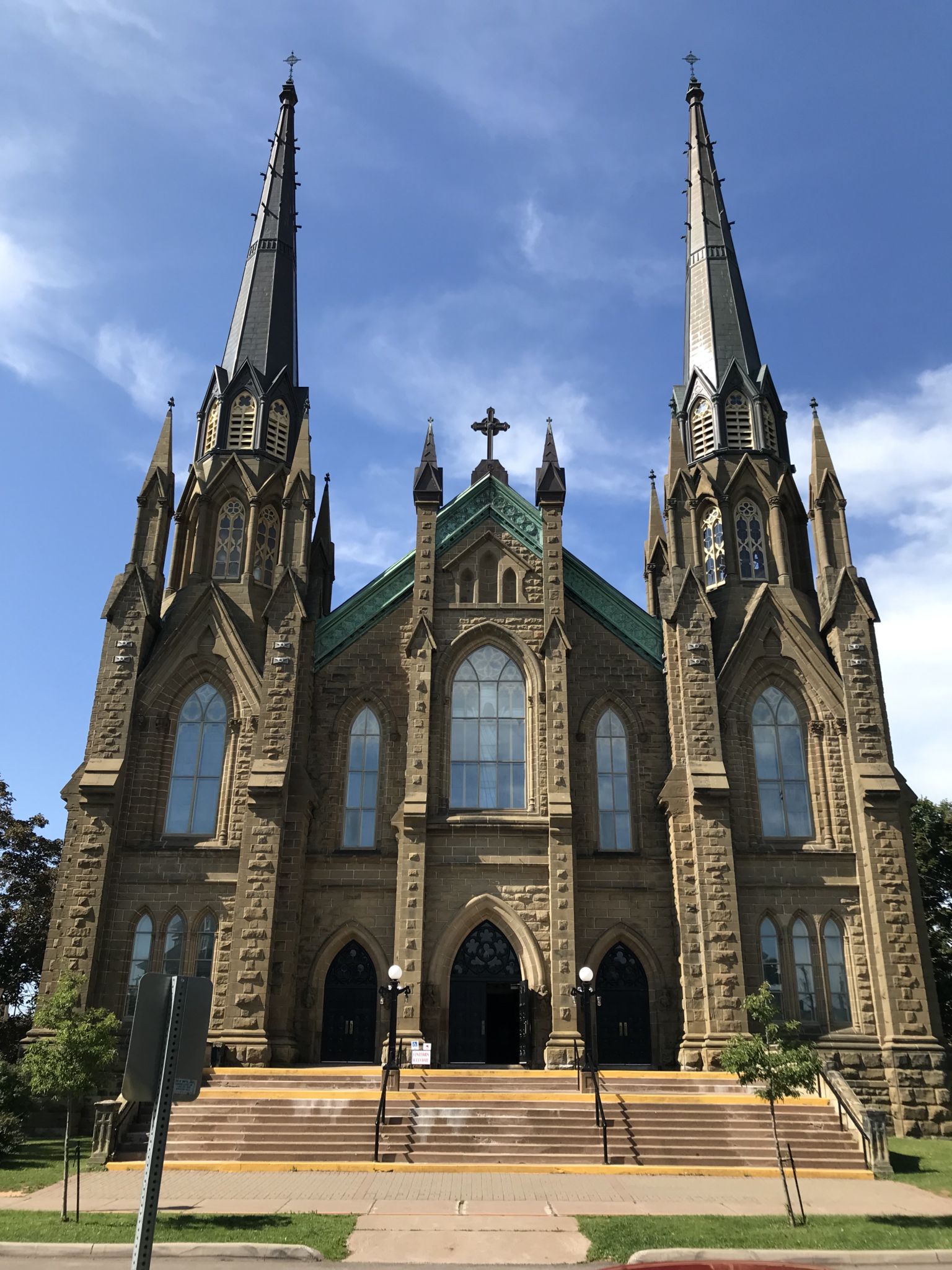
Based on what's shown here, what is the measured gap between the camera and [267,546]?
28.3 metres

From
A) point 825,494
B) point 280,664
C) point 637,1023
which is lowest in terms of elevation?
point 637,1023

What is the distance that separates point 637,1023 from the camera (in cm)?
2316

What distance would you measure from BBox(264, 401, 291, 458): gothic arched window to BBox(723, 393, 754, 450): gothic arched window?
1284 centimetres

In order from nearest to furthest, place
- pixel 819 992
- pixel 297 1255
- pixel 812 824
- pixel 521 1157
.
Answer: pixel 297 1255
pixel 521 1157
pixel 819 992
pixel 812 824

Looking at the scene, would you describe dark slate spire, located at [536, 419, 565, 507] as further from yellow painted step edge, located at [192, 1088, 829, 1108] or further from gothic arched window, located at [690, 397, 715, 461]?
yellow painted step edge, located at [192, 1088, 829, 1108]

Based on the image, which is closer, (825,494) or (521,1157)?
(521,1157)

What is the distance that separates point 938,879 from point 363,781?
2037 cm

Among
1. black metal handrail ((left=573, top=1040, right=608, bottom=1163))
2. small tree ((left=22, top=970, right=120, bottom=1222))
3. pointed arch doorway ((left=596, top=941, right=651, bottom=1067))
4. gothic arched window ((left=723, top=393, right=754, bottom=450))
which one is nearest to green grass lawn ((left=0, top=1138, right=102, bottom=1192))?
small tree ((left=22, top=970, right=120, bottom=1222))

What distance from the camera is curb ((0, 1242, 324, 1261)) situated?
10109mm

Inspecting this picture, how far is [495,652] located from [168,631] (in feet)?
27.7

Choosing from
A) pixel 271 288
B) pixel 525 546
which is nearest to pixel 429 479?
pixel 525 546

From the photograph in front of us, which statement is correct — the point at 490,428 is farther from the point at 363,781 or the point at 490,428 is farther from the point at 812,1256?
the point at 812,1256

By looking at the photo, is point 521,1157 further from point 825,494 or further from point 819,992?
point 825,494

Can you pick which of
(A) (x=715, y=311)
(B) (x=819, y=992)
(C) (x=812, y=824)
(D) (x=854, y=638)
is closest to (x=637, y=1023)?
(B) (x=819, y=992)
